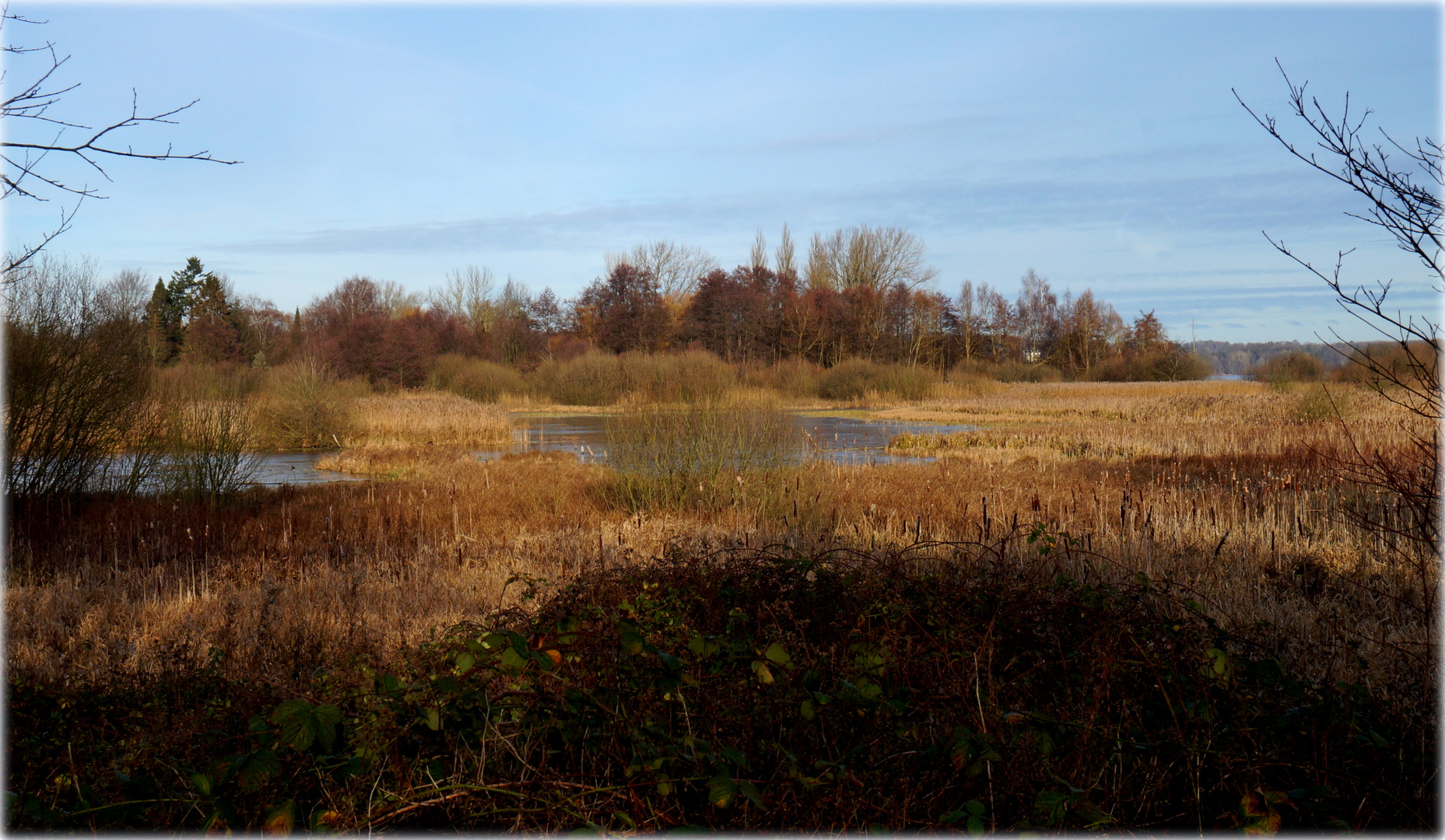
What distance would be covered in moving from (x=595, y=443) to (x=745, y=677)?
1808cm

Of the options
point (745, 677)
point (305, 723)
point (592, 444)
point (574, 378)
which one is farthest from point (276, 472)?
point (574, 378)

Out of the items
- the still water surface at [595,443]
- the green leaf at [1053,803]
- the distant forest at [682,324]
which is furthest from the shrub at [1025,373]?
the green leaf at [1053,803]

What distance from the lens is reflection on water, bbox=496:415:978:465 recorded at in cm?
1531

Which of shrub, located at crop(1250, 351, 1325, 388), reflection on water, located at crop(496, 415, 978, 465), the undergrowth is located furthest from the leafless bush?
shrub, located at crop(1250, 351, 1325, 388)

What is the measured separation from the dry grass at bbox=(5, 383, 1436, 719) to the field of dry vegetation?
0.05 m

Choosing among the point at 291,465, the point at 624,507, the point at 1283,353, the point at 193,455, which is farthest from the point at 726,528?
the point at 1283,353

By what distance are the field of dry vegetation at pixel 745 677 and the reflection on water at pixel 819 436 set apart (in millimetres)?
4648

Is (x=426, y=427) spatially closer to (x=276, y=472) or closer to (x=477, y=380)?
(x=276, y=472)

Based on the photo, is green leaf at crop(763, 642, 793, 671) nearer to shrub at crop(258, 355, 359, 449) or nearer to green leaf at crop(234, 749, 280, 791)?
green leaf at crop(234, 749, 280, 791)

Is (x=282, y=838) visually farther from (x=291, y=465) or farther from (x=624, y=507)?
(x=291, y=465)

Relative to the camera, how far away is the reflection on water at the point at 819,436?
1531 cm

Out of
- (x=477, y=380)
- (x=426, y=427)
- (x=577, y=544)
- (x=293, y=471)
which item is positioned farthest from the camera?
(x=477, y=380)

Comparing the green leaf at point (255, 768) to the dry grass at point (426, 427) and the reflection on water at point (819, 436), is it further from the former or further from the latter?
the dry grass at point (426, 427)

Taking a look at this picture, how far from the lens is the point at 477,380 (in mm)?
37219
